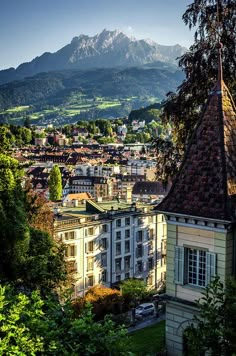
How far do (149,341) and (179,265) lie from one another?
5.46 metres

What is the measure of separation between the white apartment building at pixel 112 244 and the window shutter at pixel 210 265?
35.6 m

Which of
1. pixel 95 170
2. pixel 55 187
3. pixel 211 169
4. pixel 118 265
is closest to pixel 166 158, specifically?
pixel 211 169

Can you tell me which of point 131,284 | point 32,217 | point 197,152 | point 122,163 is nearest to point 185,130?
point 197,152

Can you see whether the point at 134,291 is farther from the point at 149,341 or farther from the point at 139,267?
the point at 149,341

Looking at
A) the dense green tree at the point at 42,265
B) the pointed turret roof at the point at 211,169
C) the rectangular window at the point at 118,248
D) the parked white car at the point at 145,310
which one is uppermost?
the pointed turret roof at the point at 211,169

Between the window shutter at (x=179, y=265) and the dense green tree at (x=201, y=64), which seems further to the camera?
the dense green tree at (x=201, y=64)

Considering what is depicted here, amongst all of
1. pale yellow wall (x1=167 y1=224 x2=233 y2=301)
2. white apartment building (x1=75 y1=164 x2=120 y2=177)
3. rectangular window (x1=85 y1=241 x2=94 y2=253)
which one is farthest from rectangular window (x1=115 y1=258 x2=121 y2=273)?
white apartment building (x1=75 y1=164 x2=120 y2=177)

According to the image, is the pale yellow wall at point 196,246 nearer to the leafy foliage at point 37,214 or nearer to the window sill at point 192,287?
the window sill at point 192,287

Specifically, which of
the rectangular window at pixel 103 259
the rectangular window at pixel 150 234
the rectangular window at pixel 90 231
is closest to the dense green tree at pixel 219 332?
the rectangular window at pixel 90 231

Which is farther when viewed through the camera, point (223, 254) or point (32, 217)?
point (32, 217)

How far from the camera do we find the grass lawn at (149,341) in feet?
63.8

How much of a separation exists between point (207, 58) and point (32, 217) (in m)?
11.5

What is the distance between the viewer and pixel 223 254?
1672cm

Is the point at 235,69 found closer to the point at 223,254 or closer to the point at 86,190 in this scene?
the point at 223,254
